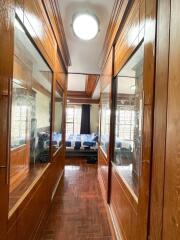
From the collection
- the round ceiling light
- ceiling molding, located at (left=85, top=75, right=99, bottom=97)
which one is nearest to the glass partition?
the round ceiling light

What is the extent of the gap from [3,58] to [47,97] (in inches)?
72.1

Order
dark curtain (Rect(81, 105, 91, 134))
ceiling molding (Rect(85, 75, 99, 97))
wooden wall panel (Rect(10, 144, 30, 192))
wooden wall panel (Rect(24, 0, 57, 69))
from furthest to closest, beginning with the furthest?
dark curtain (Rect(81, 105, 91, 134)) < ceiling molding (Rect(85, 75, 99, 97)) < wooden wall panel (Rect(10, 144, 30, 192)) < wooden wall panel (Rect(24, 0, 57, 69))

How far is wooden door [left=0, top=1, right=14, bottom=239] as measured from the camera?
3.68 ft

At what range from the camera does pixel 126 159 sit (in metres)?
2.37

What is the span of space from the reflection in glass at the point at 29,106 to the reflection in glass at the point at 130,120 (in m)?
1.05

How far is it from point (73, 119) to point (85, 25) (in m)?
8.22

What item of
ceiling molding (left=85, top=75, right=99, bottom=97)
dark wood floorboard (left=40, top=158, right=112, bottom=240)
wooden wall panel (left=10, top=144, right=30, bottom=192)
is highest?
ceiling molding (left=85, top=75, right=99, bottom=97)

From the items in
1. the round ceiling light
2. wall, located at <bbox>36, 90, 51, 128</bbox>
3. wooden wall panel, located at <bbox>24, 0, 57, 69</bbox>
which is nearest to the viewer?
wooden wall panel, located at <bbox>24, 0, 57, 69</bbox>

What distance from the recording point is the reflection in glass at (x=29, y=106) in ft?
5.79

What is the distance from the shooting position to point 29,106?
2311mm

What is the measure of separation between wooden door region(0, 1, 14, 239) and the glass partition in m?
0.35

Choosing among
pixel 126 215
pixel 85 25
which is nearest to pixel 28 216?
pixel 126 215

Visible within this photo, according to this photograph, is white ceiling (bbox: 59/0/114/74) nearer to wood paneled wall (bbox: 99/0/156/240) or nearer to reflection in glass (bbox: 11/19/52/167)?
wood paneled wall (bbox: 99/0/156/240)

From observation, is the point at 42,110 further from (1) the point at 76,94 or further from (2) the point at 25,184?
(1) the point at 76,94
